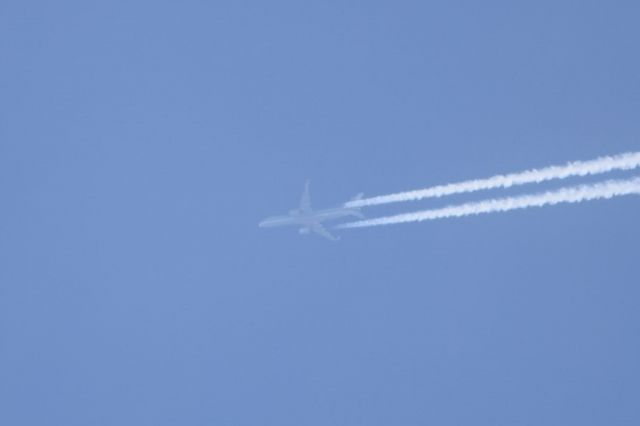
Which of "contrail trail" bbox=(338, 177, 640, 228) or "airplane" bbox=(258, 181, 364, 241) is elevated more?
"airplane" bbox=(258, 181, 364, 241)

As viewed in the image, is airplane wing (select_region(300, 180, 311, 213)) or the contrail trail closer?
the contrail trail

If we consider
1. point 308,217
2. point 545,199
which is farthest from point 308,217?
point 545,199

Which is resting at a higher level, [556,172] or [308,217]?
[308,217]

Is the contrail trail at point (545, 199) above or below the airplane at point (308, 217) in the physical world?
below

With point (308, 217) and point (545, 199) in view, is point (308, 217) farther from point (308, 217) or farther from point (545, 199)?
point (545, 199)

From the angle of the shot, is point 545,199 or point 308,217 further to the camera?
point 308,217

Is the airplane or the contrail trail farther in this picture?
the airplane

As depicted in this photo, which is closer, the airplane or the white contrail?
the white contrail

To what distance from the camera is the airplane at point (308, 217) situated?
43500mm

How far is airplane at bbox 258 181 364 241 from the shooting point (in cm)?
4350

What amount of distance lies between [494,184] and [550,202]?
10.2 feet

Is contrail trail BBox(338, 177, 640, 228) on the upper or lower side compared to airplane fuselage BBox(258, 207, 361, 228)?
lower

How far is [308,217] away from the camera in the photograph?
145 feet

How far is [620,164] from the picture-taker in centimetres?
3309
